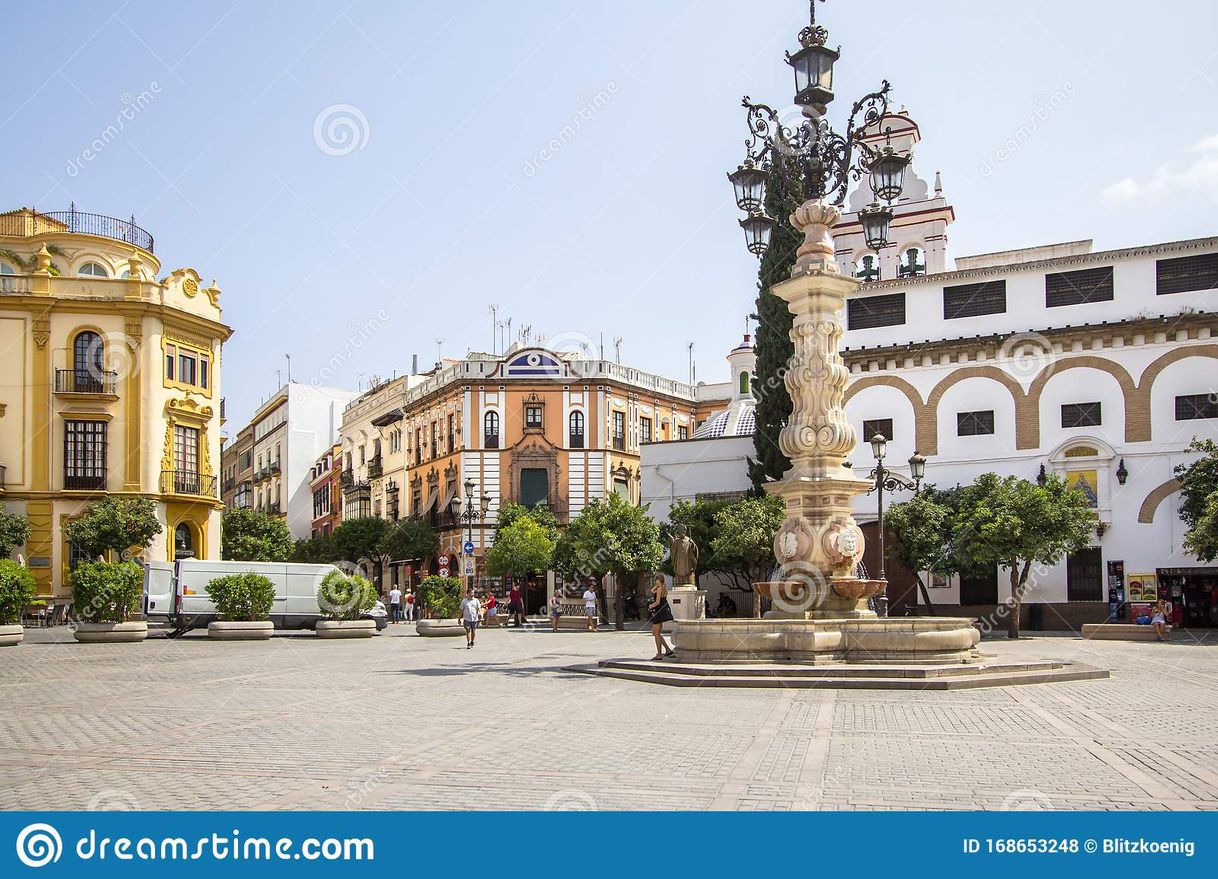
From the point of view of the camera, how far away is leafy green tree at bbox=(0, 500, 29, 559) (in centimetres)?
3538

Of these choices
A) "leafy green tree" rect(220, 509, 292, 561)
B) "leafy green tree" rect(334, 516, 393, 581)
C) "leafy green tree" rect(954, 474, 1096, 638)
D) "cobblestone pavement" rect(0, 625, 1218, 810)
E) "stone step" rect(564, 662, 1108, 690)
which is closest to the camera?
"cobblestone pavement" rect(0, 625, 1218, 810)

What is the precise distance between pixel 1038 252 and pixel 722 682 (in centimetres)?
2869

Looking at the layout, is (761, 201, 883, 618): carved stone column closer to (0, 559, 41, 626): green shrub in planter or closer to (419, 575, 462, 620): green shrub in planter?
(419, 575, 462, 620): green shrub in planter

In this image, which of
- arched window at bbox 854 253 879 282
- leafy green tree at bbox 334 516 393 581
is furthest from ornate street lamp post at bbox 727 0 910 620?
leafy green tree at bbox 334 516 393 581

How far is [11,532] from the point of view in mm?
35750

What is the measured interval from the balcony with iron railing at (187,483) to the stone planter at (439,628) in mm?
14368

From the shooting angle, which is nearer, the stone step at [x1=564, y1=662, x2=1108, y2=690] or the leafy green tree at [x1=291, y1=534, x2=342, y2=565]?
the stone step at [x1=564, y1=662, x2=1108, y2=690]

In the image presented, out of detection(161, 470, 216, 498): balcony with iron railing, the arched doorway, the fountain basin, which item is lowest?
the fountain basin

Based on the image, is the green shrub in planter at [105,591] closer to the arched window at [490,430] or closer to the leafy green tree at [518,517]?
the leafy green tree at [518,517]

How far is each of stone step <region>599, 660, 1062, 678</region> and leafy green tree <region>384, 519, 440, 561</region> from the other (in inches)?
1636

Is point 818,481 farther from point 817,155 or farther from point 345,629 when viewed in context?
point 345,629

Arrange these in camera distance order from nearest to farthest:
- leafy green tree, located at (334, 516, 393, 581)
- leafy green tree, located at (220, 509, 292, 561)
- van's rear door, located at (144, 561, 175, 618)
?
1. van's rear door, located at (144, 561, 175, 618)
2. leafy green tree, located at (220, 509, 292, 561)
3. leafy green tree, located at (334, 516, 393, 581)

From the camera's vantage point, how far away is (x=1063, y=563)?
3362cm

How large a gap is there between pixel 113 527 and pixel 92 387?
18.8 ft
